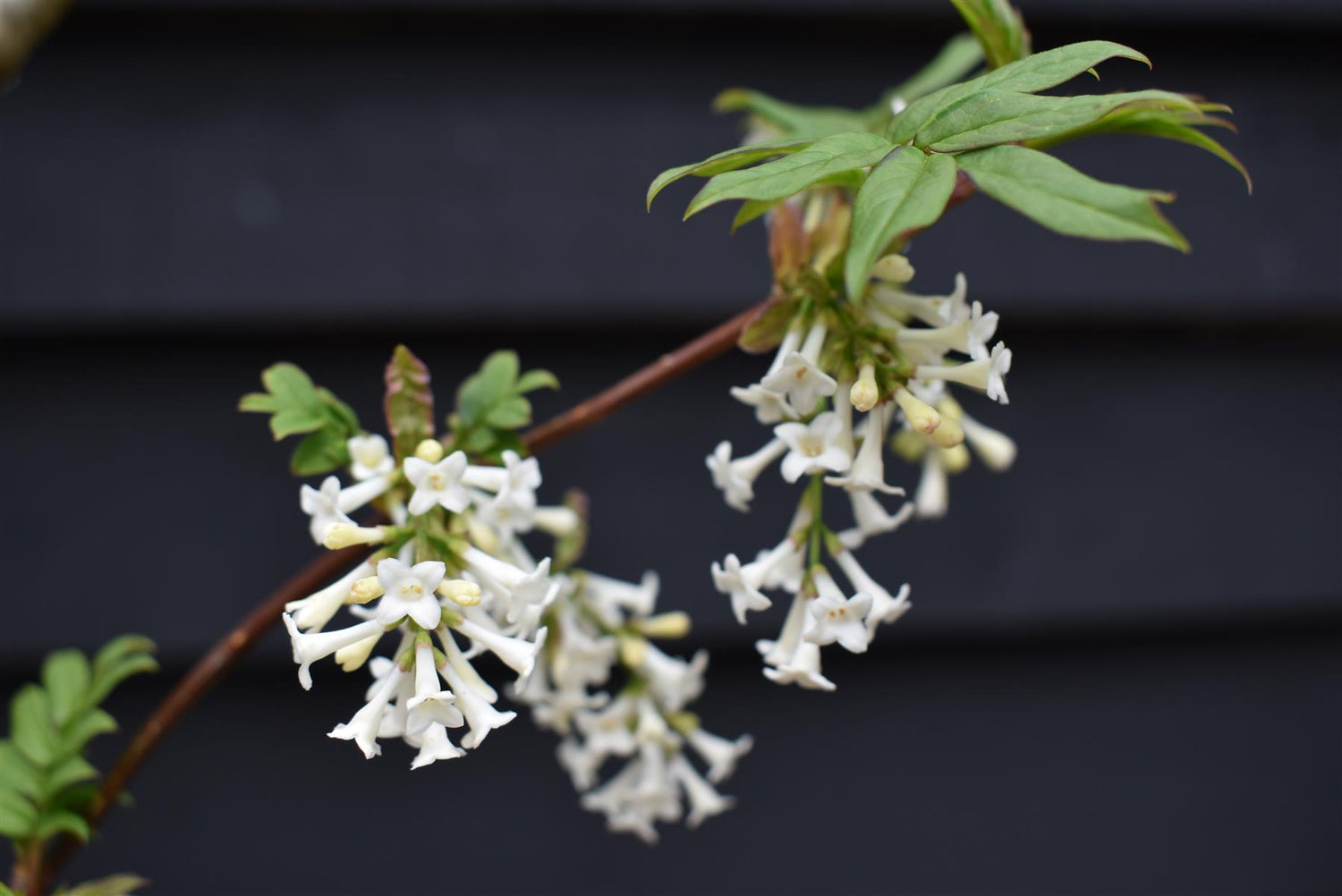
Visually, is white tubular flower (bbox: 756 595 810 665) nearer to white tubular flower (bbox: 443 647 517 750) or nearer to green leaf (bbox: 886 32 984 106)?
white tubular flower (bbox: 443 647 517 750)

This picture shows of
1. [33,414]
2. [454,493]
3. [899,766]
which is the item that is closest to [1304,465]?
[899,766]

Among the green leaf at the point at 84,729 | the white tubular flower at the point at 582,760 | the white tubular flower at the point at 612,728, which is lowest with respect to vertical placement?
the white tubular flower at the point at 582,760

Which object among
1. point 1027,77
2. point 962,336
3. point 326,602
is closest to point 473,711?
point 326,602

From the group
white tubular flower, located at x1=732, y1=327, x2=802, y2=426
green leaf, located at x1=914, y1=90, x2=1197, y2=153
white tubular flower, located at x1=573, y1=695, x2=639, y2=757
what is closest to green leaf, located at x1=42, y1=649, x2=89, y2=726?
white tubular flower, located at x1=573, y1=695, x2=639, y2=757

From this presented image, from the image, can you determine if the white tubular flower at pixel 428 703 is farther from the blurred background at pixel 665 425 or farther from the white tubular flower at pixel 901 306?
the blurred background at pixel 665 425

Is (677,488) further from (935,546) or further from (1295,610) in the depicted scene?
(1295,610)

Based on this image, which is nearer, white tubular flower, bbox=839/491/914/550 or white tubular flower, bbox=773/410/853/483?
white tubular flower, bbox=773/410/853/483

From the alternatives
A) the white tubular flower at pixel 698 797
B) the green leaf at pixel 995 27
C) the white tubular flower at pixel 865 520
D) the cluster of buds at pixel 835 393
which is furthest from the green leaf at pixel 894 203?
the white tubular flower at pixel 698 797

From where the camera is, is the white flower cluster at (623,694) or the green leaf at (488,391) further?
the white flower cluster at (623,694)
